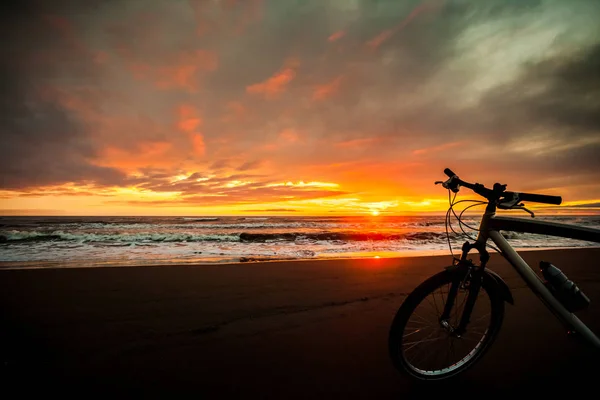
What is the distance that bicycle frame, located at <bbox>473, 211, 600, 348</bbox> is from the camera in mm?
2295

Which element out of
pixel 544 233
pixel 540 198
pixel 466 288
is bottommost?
pixel 466 288

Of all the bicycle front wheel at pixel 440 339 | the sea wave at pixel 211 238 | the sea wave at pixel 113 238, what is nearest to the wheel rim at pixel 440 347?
the bicycle front wheel at pixel 440 339

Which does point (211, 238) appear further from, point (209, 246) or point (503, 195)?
point (503, 195)

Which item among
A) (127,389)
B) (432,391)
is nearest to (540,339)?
(432,391)

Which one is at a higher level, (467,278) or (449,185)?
(449,185)

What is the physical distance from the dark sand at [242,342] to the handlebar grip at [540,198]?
1.65 metres

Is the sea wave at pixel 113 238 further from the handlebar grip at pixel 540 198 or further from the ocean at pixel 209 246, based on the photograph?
the handlebar grip at pixel 540 198

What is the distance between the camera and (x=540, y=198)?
2449 millimetres

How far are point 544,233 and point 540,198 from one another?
0.30 m

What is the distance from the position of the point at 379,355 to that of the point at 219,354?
1.70 meters

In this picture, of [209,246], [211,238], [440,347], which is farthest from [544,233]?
[211,238]

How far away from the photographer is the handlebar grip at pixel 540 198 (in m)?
2.36

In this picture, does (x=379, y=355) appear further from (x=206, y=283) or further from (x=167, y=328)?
(x=206, y=283)

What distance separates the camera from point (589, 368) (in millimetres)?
2793
